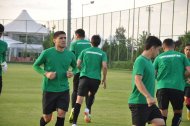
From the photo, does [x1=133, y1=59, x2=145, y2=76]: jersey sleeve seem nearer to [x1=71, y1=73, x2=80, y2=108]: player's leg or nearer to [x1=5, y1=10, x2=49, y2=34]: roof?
[x1=71, y1=73, x2=80, y2=108]: player's leg

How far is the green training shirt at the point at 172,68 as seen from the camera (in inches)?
373

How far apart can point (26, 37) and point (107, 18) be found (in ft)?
67.5

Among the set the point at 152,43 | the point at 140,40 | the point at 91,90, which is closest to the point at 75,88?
the point at 91,90

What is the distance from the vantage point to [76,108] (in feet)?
35.1

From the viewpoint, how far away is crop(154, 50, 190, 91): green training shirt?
9.48m

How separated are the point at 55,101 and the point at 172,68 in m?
2.48

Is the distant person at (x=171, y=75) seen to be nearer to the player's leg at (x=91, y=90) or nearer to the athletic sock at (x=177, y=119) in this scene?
the athletic sock at (x=177, y=119)

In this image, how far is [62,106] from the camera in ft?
28.9

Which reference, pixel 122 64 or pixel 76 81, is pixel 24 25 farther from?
pixel 76 81

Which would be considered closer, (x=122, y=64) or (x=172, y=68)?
(x=172, y=68)

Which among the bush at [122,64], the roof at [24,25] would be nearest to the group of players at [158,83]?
the bush at [122,64]

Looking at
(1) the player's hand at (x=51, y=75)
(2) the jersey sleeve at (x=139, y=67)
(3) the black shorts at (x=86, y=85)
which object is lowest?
(3) the black shorts at (x=86, y=85)

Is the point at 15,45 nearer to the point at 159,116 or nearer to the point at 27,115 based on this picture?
the point at 27,115

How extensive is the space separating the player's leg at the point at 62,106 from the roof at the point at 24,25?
66.7 meters
